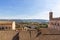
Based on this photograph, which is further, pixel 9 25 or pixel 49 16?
pixel 49 16

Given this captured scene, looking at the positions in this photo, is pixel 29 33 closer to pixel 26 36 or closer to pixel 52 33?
pixel 26 36

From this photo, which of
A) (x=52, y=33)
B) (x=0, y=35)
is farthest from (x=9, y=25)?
(x=52, y=33)

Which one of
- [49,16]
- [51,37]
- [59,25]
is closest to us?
[51,37]

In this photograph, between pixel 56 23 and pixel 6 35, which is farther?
pixel 56 23

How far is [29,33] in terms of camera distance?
16.9 metres

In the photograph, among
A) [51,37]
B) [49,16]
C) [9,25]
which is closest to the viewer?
[51,37]

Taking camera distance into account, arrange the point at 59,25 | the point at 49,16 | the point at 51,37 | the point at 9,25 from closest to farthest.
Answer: the point at 51,37
the point at 9,25
the point at 59,25
the point at 49,16

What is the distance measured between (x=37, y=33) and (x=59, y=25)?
22.2 meters

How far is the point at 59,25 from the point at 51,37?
21764 mm

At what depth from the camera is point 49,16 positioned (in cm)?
4344

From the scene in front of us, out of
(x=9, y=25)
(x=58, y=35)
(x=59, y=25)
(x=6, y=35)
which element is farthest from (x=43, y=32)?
(x=59, y=25)

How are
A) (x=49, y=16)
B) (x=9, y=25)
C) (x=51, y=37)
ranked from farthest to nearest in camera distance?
(x=49, y=16) < (x=9, y=25) < (x=51, y=37)

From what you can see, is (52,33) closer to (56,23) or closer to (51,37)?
(51,37)

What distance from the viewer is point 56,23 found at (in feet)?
131
